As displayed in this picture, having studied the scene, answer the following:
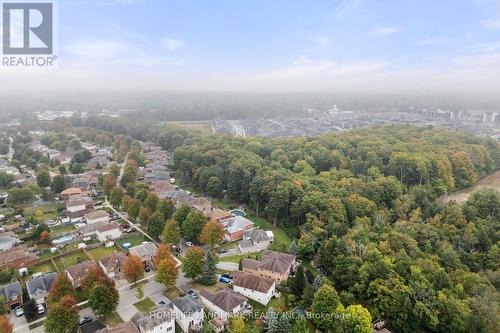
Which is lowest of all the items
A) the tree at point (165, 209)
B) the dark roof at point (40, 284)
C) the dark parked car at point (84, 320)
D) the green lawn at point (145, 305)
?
the dark parked car at point (84, 320)

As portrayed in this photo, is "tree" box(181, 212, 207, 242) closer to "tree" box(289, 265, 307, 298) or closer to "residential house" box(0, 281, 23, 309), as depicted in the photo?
"tree" box(289, 265, 307, 298)

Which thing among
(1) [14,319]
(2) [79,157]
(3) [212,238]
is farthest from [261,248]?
(2) [79,157]

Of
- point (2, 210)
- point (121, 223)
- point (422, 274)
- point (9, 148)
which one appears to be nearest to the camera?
point (422, 274)

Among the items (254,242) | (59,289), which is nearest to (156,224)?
(254,242)

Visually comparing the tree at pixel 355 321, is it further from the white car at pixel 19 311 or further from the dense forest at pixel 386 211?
the white car at pixel 19 311

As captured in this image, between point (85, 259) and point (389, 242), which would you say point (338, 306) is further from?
point (85, 259)

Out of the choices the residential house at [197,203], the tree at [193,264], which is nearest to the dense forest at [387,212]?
the residential house at [197,203]

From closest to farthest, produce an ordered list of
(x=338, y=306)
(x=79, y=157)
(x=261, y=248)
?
(x=338, y=306)
(x=261, y=248)
(x=79, y=157)
